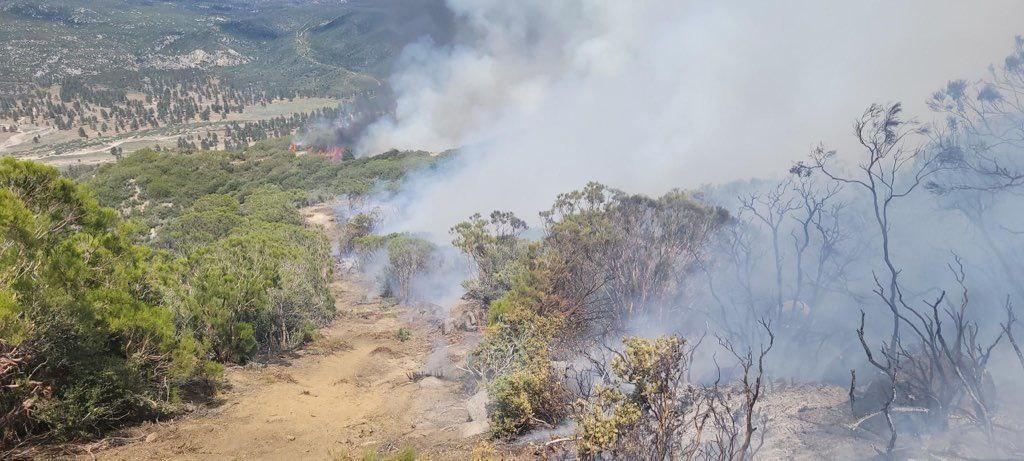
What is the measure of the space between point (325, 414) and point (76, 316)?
526cm

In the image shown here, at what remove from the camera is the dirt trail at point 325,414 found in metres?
9.61

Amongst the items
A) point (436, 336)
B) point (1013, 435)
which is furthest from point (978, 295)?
point (436, 336)

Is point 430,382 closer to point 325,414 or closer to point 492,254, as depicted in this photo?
point 325,414

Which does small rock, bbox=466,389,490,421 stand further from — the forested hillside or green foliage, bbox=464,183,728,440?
the forested hillside

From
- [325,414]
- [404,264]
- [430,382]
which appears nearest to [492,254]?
[404,264]

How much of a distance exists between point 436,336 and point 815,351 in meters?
12.4

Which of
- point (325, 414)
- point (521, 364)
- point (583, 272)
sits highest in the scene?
point (583, 272)

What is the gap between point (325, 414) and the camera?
12.3 meters

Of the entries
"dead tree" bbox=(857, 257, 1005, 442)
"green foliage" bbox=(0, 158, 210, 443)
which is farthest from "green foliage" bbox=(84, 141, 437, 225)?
"dead tree" bbox=(857, 257, 1005, 442)

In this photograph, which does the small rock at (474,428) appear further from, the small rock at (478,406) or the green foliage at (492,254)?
the green foliage at (492,254)

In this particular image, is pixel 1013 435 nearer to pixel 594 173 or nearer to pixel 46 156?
pixel 594 173

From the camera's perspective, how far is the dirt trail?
31.5 feet

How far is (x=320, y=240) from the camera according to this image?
29.0 m

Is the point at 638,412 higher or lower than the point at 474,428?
higher
